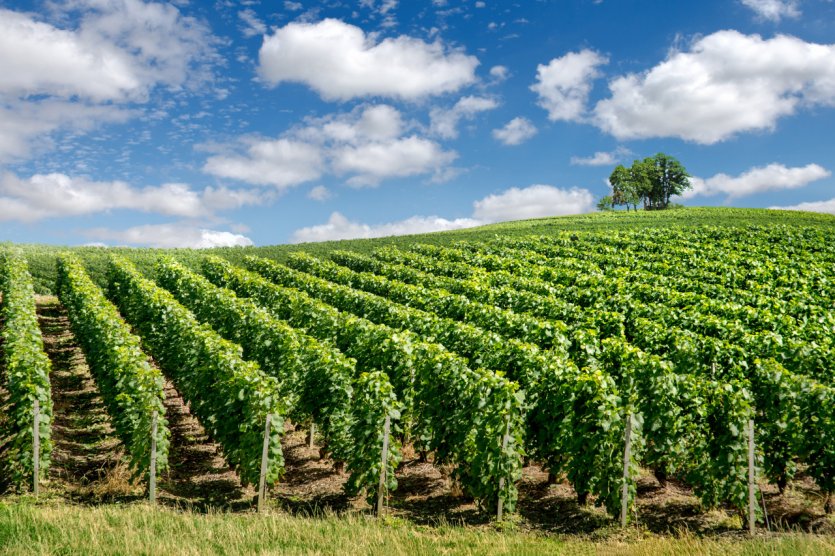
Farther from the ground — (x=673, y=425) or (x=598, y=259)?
(x=598, y=259)

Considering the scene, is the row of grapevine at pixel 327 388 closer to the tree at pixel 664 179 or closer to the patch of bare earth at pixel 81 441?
the patch of bare earth at pixel 81 441

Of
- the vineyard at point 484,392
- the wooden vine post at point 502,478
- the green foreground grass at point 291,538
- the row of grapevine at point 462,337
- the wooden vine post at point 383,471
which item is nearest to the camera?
the green foreground grass at point 291,538

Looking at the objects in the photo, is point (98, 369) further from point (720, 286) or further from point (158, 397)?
point (720, 286)

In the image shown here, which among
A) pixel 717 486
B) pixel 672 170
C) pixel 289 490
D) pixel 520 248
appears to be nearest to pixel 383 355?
pixel 289 490

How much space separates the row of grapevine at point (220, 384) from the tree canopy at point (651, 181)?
101029 mm

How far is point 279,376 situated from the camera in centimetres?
1641

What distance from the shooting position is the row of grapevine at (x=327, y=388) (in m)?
11.9

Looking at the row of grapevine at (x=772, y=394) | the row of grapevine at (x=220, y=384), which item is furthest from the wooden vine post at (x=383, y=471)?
the row of grapevine at (x=772, y=394)

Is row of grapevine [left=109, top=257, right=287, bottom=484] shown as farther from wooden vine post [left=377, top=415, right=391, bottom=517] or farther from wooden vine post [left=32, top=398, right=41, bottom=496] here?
wooden vine post [left=32, top=398, right=41, bottom=496]

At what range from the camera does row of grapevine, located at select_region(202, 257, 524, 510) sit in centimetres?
1117

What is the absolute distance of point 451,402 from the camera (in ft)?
43.1

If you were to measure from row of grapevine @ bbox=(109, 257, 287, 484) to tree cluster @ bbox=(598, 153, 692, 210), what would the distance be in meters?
101

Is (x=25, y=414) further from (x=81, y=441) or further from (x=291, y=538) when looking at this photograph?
(x=291, y=538)

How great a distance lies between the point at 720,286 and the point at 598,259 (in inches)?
401
